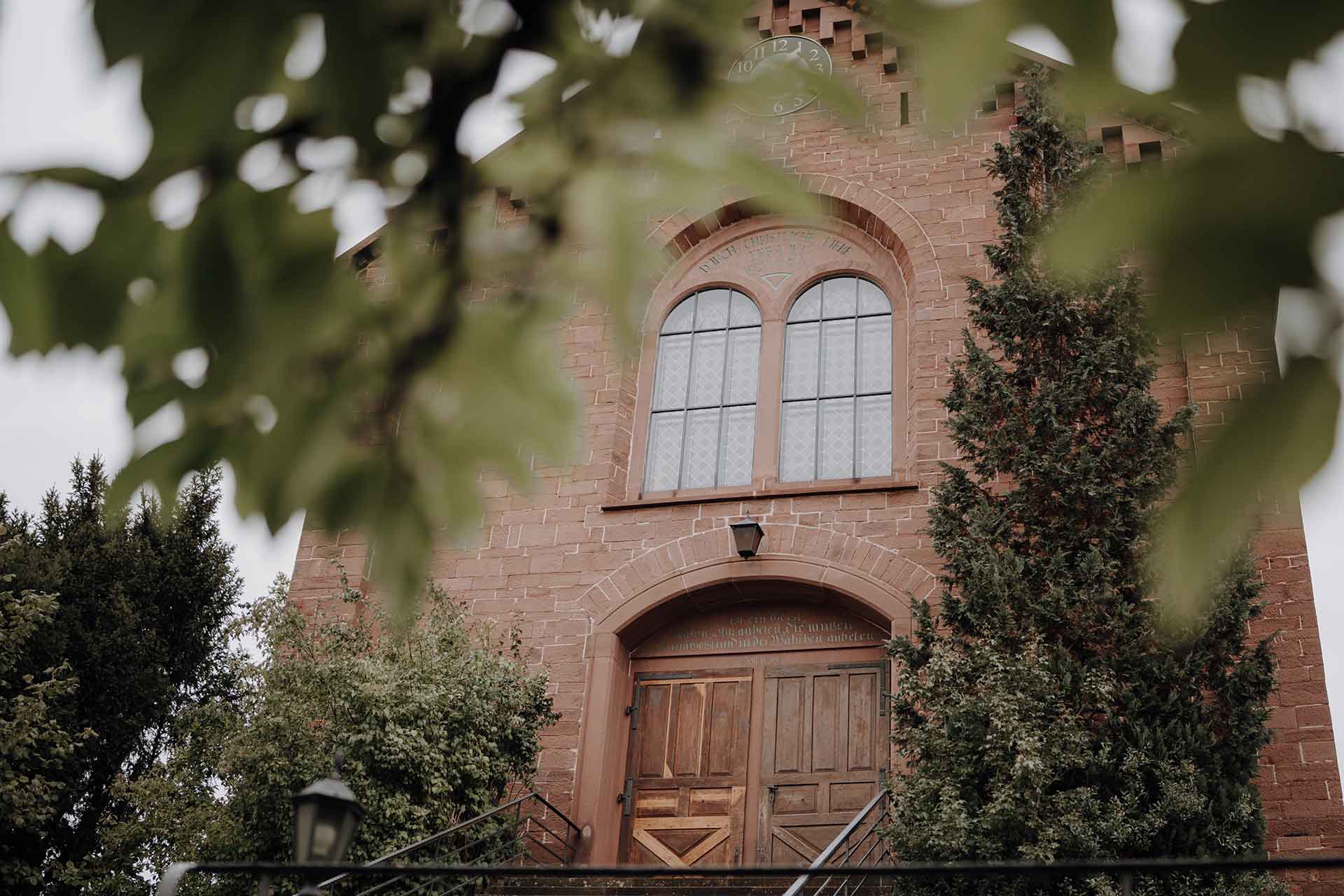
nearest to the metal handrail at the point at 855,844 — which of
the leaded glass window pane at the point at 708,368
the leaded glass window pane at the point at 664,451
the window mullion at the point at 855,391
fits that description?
the window mullion at the point at 855,391

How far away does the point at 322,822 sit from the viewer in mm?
5863

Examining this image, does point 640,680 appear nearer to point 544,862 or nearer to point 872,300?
point 544,862

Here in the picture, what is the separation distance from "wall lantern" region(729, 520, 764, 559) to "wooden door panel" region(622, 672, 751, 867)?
1059 mm

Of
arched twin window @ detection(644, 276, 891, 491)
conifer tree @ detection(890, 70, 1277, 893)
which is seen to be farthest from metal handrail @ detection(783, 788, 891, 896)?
arched twin window @ detection(644, 276, 891, 491)

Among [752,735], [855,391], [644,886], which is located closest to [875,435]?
[855,391]

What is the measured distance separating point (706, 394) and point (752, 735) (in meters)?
3.34

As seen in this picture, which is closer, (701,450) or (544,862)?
(544,862)

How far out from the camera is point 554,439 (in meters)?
1.66

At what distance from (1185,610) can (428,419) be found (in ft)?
3.18

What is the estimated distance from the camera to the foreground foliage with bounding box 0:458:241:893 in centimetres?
1270

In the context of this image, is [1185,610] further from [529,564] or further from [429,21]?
[529,564]

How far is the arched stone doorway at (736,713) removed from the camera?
1051 centimetres

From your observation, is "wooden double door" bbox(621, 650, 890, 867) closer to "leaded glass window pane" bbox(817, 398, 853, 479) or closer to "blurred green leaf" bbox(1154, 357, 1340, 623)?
"leaded glass window pane" bbox(817, 398, 853, 479)

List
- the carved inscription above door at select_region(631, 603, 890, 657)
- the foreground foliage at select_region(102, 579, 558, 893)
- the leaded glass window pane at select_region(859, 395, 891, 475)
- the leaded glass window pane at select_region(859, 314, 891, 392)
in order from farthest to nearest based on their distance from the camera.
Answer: the leaded glass window pane at select_region(859, 314, 891, 392) → the leaded glass window pane at select_region(859, 395, 891, 475) → the carved inscription above door at select_region(631, 603, 890, 657) → the foreground foliage at select_region(102, 579, 558, 893)
